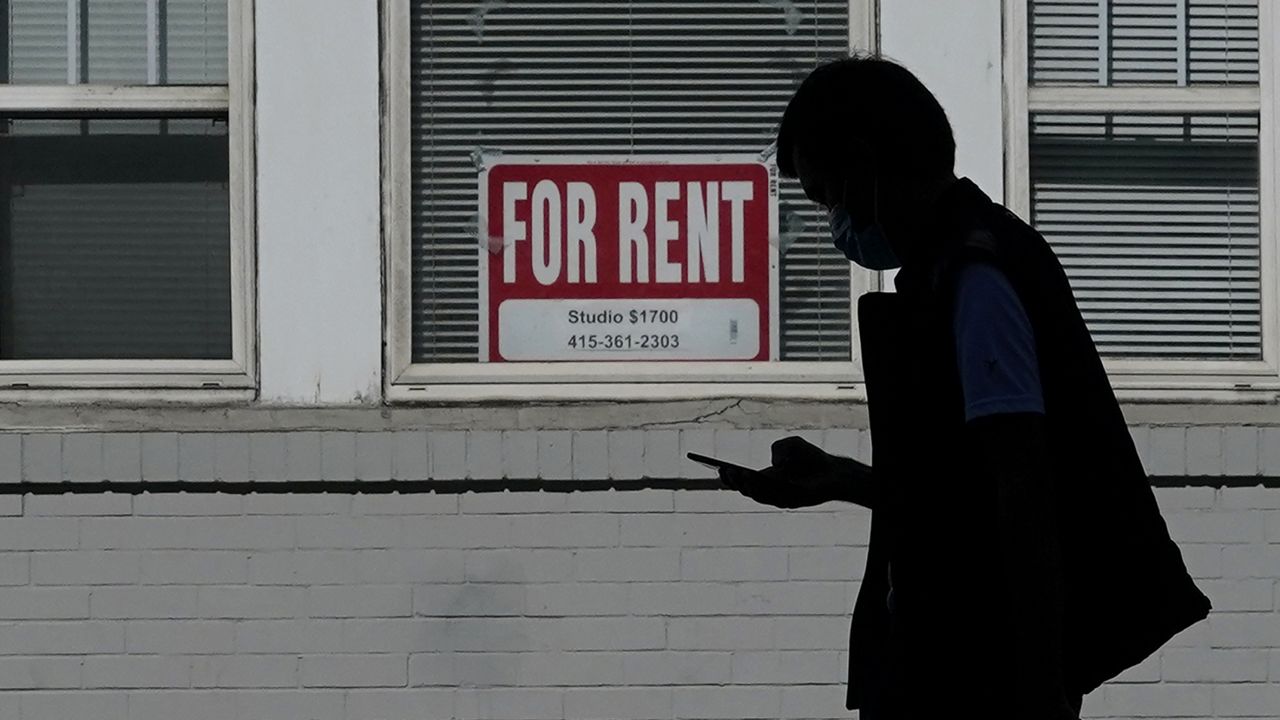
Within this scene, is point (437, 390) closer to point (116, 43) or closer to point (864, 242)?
point (116, 43)

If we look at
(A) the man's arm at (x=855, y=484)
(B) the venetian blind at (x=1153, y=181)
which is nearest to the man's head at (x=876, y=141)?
(A) the man's arm at (x=855, y=484)

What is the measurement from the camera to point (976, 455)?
2617 millimetres

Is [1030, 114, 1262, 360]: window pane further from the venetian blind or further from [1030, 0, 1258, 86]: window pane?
[1030, 0, 1258, 86]: window pane

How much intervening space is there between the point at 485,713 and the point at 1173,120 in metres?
2.75

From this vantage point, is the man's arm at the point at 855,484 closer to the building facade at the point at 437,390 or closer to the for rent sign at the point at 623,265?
the building facade at the point at 437,390

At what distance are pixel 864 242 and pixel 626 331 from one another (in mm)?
2841

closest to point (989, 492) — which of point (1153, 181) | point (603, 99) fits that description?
point (603, 99)

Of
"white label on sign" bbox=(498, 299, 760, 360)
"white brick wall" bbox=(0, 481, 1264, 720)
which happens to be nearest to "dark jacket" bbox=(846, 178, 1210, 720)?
"white brick wall" bbox=(0, 481, 1264, 720)

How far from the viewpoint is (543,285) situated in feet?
19.2

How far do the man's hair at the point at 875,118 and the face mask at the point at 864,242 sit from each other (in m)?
0.09

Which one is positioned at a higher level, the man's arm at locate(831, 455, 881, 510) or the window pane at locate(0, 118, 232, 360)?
the window pane at locate(0, 118, 232, 360)

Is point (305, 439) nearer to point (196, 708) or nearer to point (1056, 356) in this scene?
point (196, 708)

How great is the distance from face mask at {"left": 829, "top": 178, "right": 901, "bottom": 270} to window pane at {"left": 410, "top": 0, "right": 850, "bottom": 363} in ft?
8.78

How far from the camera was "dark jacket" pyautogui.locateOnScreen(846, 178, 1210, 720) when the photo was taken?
2652 mm
